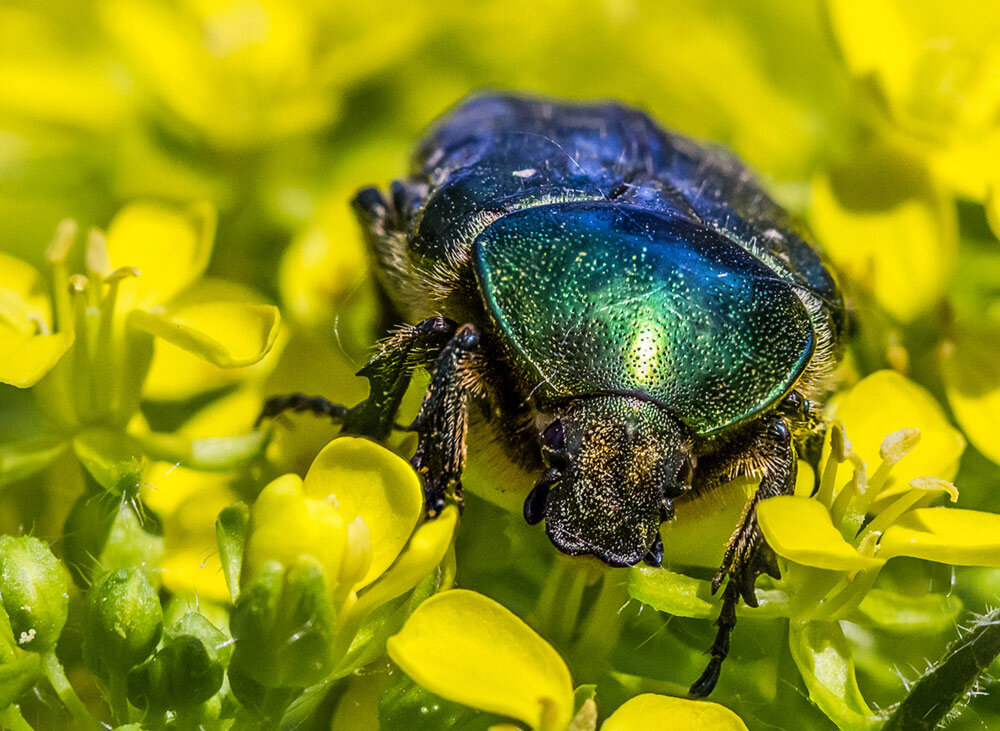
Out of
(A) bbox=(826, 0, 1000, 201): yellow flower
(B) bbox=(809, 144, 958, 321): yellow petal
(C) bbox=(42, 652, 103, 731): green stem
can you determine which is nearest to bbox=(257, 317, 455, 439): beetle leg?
(C) bbox=(42, 652, 103, 731): green stem

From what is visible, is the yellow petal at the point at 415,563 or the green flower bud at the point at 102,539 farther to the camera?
the green flower bud at the point at 102,539

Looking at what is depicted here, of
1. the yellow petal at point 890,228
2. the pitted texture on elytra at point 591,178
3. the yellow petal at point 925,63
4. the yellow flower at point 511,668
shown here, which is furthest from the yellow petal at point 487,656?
the yellow petal at point 925,63

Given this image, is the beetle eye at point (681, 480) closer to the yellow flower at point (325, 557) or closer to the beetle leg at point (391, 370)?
the yellow flower at point (325, 557)

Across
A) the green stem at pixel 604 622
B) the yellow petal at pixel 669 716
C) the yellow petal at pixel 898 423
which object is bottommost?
the green stem at pixel 604 622

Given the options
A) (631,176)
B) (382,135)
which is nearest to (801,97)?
(382,135)

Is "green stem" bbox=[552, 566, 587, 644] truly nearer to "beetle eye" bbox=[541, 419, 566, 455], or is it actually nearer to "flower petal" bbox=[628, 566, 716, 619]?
"flower petal" bbox=[628, 566, 716, 619]

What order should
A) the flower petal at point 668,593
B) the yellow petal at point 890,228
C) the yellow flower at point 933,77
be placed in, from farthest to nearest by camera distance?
the yellow flower at point 933,77 < the yellow petal at point 890,228 < the flower petal at point 668,593
